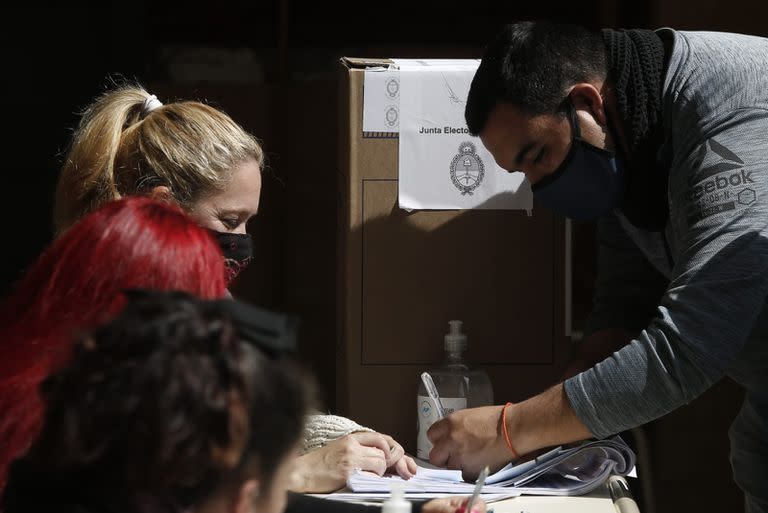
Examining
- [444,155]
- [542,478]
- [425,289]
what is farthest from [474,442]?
[444,155]

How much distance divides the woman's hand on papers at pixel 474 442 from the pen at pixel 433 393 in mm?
165

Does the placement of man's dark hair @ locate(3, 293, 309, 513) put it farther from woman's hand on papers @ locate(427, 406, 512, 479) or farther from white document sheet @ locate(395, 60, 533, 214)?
white document sheet @ locate(395, 60, 533, 214)

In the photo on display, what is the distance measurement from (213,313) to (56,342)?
387 mm

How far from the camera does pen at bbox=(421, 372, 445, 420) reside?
6.25ft

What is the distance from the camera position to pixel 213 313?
2.63 feet

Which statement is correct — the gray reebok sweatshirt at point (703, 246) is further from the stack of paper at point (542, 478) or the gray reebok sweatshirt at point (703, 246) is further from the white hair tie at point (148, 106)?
the white hair tie at point (148, 106)

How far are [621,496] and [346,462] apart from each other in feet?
1.45

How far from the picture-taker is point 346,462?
164 cm

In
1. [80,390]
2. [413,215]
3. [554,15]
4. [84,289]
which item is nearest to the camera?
[80,390]

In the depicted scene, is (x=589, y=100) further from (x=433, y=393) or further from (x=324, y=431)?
(x=324, y=431)

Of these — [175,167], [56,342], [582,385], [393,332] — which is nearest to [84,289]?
[56,342]

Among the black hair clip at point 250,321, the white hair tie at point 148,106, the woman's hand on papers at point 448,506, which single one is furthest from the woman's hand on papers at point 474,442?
the black hair clip at point 250,321

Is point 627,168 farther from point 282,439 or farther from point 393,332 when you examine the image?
point 282,439

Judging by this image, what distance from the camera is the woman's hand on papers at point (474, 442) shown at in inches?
66.1
